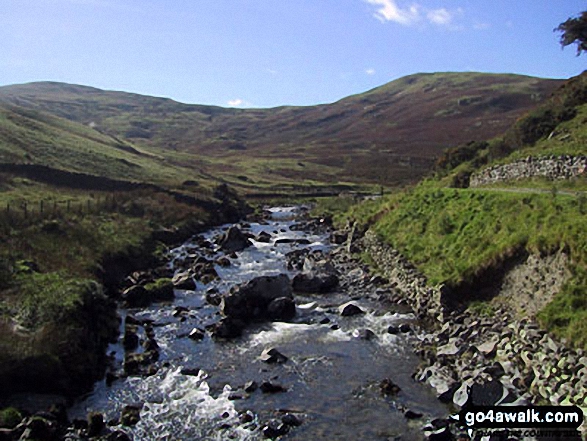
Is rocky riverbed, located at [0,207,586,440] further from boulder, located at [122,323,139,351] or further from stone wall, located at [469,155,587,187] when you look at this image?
stone wall, located at [469,155,587,187]

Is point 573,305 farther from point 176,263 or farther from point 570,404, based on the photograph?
point 176,263

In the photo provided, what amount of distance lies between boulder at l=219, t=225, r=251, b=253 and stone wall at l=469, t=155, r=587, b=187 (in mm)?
24960

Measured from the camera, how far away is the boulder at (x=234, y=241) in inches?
2201

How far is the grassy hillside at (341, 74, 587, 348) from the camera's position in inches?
862

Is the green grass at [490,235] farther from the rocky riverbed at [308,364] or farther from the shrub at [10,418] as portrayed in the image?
the shrub at [10,418]

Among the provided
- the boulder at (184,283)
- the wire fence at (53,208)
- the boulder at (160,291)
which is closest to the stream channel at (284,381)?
the boulder at (160,291)

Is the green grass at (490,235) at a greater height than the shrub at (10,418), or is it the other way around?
the green grass at (490,235)

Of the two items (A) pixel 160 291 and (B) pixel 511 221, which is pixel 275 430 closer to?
(B) pixel 511 221

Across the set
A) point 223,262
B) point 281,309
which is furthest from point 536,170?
point 223,262

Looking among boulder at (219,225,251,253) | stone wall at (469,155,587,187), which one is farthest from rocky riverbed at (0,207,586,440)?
boulder at (219,225,251,253)

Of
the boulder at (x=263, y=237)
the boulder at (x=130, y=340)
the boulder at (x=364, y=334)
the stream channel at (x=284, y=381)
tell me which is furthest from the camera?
the boulder at (x=263, y=237)

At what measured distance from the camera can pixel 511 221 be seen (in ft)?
97.9

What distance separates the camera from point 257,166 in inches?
6673

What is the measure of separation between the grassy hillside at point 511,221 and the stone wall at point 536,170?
2.49ft
